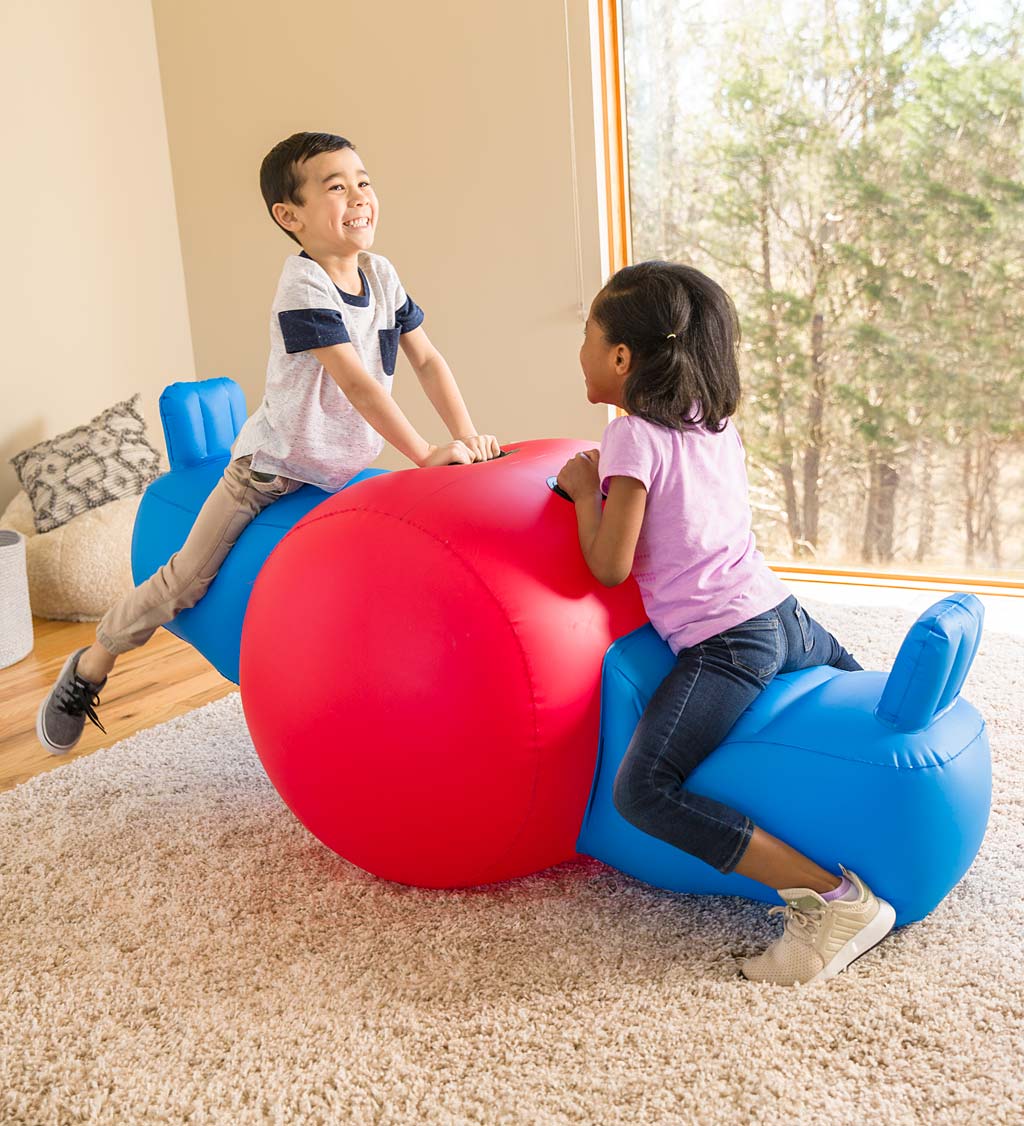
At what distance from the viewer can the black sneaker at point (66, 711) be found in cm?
233

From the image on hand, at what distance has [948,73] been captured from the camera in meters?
3.11

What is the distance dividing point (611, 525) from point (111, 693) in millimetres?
1699

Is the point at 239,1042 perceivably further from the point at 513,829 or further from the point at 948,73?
the point at 948,73

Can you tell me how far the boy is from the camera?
2018 millimetres

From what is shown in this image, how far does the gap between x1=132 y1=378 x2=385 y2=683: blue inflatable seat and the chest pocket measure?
24 centimetres

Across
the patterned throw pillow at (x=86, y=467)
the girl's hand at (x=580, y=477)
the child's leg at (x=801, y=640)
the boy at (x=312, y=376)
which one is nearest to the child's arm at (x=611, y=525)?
the girl's hand at (x=580, y=477)

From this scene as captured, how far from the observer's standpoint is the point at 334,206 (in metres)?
2.03

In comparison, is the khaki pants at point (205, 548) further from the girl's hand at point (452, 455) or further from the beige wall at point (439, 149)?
the beige wall at point (439, 149)

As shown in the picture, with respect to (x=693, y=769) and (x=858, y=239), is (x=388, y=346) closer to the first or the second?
(x=693, y=769)

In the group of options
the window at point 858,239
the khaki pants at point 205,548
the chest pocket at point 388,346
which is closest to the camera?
the khaki pants at point 205,548

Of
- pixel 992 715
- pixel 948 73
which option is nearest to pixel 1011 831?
pixel 992 715

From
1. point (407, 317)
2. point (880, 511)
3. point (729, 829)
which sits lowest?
point (880, 511)

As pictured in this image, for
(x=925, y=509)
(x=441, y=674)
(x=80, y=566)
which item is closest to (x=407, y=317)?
(x=441, y=674)

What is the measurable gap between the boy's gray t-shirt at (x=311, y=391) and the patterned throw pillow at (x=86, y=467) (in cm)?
167
